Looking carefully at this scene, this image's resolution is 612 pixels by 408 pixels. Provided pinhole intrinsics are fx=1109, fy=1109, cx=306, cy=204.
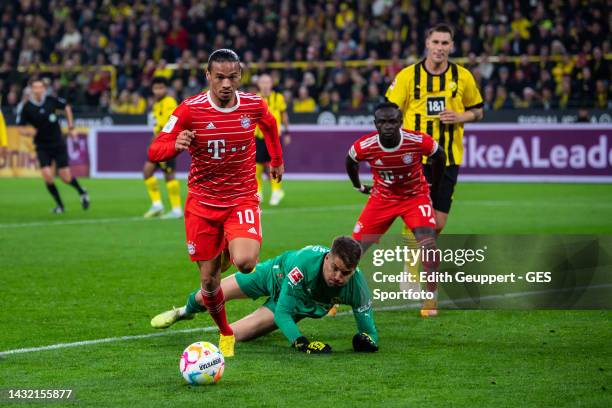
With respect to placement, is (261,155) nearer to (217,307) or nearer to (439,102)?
(439,102)

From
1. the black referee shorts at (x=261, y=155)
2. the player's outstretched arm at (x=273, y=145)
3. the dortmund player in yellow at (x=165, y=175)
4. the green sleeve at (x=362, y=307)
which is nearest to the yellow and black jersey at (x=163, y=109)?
the dortmund player in yellow at (x=165, y=175)

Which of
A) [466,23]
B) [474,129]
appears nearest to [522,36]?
[466,23]

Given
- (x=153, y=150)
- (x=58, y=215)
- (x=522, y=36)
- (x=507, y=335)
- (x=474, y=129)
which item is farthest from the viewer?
(x=522, y=36)

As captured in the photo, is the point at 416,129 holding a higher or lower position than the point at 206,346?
higher

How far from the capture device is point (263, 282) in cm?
806

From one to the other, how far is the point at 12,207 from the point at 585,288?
41.0ft

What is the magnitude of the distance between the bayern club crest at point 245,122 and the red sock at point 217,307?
1.12 meters

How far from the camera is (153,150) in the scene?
7.18 metres

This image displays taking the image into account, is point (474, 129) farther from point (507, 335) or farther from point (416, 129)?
point (507, 335)

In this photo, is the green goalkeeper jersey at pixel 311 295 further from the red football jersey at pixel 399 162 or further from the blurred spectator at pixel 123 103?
the blurred spectator at pixel 123 103

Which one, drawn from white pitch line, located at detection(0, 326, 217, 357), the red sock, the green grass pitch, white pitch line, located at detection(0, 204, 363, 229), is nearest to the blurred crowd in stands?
white pitch line, located at detection(0, 204, 363, 229)

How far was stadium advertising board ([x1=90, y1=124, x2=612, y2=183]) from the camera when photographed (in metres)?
22.7

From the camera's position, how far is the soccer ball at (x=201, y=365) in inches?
248

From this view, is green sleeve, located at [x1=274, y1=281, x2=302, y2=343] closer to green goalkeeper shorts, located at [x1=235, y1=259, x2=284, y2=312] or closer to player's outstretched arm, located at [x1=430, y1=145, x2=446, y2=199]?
green goalkeeper shorts, located at [x1=235, y1=259, x2=284, y2=312]
